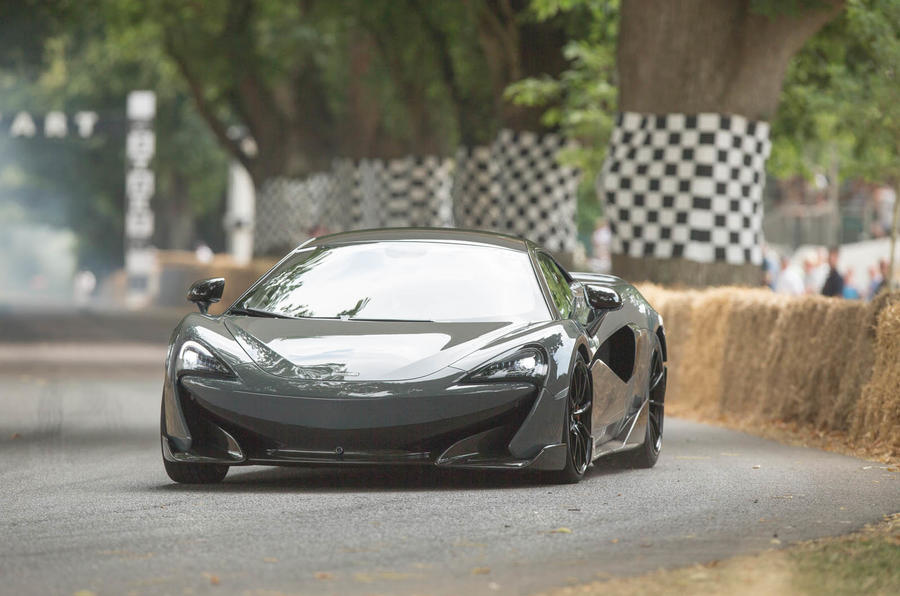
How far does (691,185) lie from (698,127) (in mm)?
571

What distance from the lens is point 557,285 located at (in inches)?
389

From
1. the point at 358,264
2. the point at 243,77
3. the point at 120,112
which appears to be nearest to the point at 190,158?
the point at 120,112

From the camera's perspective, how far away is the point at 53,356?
2339 cm

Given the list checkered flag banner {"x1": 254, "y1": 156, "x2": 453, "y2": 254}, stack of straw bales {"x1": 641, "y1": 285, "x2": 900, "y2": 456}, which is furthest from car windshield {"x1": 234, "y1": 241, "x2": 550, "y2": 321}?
checkered flag banner {"x1": 254, "y1": 156, "x2": 453, "y2": 254}

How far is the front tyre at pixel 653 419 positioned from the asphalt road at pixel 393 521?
130mm

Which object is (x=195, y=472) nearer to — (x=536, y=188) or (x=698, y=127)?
(x=698, y=127)

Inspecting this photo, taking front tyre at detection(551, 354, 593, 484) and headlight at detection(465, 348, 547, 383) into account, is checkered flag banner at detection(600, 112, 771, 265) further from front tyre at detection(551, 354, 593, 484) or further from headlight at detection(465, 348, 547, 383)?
headlight at detection(465, 348, 547, 383)

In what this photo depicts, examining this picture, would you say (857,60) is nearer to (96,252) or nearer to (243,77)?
(243,77)

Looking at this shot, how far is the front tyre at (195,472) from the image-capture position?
29.2 ft

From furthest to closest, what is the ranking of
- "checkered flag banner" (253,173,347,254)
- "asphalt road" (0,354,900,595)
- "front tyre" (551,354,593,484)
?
"checkered flag banner" (253,173,347,254) → "front tyre" (551,354,593,484) → "asphalt road" (0,354,900,595)

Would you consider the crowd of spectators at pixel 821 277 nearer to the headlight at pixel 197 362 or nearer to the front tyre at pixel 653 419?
the front tyre at pixel 653 419

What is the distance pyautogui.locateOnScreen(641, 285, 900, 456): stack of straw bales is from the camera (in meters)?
11.9

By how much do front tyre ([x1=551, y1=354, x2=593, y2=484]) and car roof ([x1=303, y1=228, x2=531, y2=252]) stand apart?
1.08 m

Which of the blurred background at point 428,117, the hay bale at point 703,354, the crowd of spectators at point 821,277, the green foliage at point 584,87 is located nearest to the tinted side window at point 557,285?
the hay bale at point 703,354
